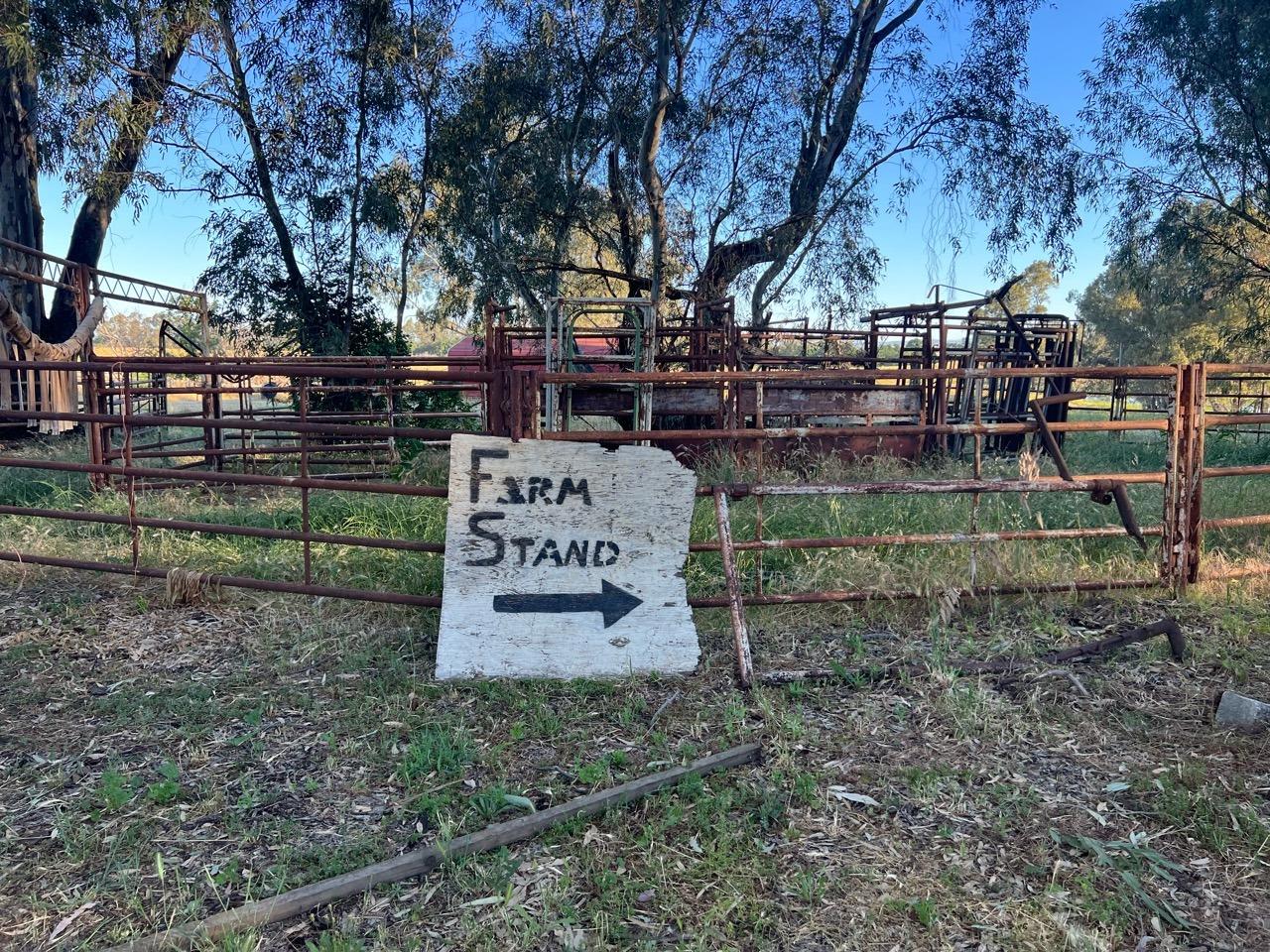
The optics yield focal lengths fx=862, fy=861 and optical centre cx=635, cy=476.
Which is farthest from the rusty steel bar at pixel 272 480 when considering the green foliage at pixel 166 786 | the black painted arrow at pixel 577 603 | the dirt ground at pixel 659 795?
the green foliage at pixel 166 786

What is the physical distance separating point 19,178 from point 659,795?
70.8 feet

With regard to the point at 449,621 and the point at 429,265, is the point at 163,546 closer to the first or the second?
the point at 449,621

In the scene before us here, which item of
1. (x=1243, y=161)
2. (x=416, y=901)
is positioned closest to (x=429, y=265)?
(x=1243, y=161)

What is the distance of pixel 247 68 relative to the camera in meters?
17.9

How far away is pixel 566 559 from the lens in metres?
4.47

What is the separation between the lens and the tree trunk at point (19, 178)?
17.8 m

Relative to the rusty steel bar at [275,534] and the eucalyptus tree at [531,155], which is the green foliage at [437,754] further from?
the eucalyptus tree at [531,155]

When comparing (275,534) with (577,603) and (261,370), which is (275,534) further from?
(577,603)

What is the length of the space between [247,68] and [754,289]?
37.6 ft

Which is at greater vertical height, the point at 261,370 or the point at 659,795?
the point at 261,370

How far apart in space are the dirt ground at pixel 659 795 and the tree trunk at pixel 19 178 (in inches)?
670

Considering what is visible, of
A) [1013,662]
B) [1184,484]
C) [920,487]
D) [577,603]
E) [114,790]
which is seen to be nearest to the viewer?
[114,790]

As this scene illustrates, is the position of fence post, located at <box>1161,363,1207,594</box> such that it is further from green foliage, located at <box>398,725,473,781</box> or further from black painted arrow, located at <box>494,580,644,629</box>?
green foliage, located at <box>398,725,473,781</box>

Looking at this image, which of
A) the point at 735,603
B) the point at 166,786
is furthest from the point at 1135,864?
the point at 166,786
